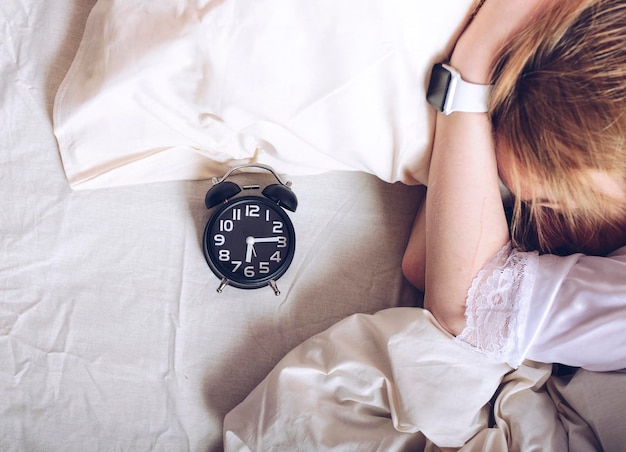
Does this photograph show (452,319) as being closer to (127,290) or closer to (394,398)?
(394,398)

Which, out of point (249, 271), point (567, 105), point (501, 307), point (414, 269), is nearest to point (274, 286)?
point (249, 271)

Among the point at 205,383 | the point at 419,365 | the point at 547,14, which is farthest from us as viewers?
the point at 205,383

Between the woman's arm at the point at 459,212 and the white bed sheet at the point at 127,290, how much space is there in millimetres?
147

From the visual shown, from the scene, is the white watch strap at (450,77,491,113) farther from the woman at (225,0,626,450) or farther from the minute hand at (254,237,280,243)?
the minute hand at (254,237,280,243)

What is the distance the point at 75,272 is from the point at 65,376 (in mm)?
176

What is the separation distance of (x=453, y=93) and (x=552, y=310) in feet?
1.16

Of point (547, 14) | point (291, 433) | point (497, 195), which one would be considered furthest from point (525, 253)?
point (291, 433)

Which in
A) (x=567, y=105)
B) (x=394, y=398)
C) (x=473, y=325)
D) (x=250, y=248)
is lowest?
(x=394, y=398)

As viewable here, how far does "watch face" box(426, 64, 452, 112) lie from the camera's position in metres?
0.81

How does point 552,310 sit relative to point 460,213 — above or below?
below

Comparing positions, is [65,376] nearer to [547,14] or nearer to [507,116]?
[507,116]

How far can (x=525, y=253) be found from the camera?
0.87m

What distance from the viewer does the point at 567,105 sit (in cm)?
71

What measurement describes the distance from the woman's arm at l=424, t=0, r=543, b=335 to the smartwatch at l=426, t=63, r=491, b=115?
1cm
